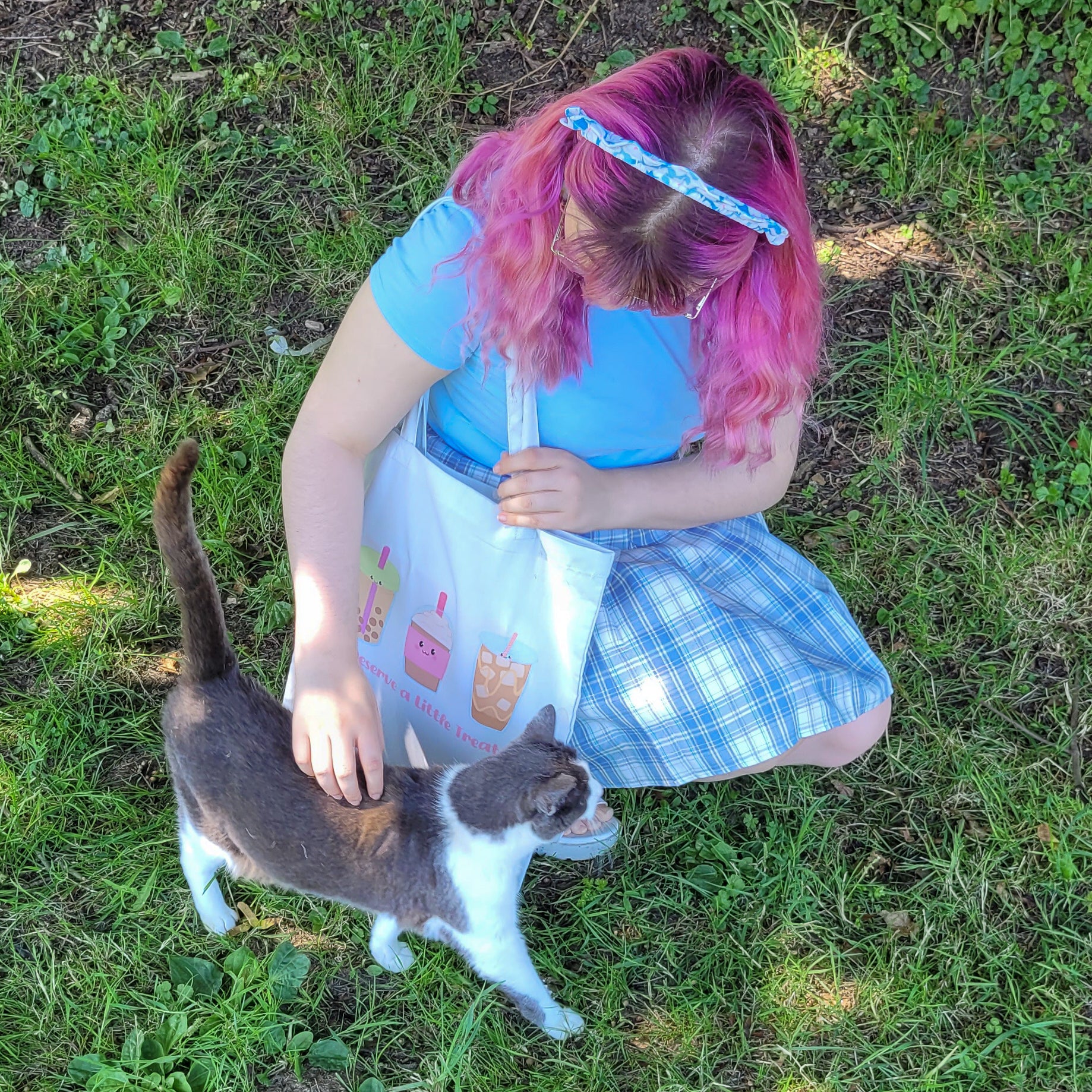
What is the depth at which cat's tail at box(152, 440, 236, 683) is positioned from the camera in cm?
169

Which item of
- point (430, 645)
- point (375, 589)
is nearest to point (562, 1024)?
point (430, 645)

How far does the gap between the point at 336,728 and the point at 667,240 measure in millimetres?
999

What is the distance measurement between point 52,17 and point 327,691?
2547 millimetres

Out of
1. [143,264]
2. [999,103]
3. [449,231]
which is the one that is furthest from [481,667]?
[999,103]

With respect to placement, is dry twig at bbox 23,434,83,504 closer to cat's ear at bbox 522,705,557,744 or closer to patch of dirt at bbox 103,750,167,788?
patch of dirt at bbox 103,750,167,788

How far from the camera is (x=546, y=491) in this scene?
165 centimetres

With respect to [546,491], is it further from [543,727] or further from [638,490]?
[543,727]

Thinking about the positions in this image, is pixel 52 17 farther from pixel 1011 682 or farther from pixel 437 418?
pixel 1011 682

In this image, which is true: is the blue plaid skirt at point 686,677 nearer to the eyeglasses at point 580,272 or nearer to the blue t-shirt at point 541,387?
the blue t-shirt at point 541,387

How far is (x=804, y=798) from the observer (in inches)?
96.2

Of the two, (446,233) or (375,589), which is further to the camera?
(375,589)

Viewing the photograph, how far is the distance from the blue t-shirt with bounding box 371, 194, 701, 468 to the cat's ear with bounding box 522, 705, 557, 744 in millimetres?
509

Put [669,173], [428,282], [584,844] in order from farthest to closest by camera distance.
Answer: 1. [584,844]
2. [428,282]
3. [669,173]

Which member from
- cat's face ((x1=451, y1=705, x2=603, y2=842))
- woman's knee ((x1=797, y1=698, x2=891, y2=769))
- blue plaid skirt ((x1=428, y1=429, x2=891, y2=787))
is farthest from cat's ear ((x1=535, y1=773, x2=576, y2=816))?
woman's knee ((x1=797, y1=698, x2=891, y2=769))
